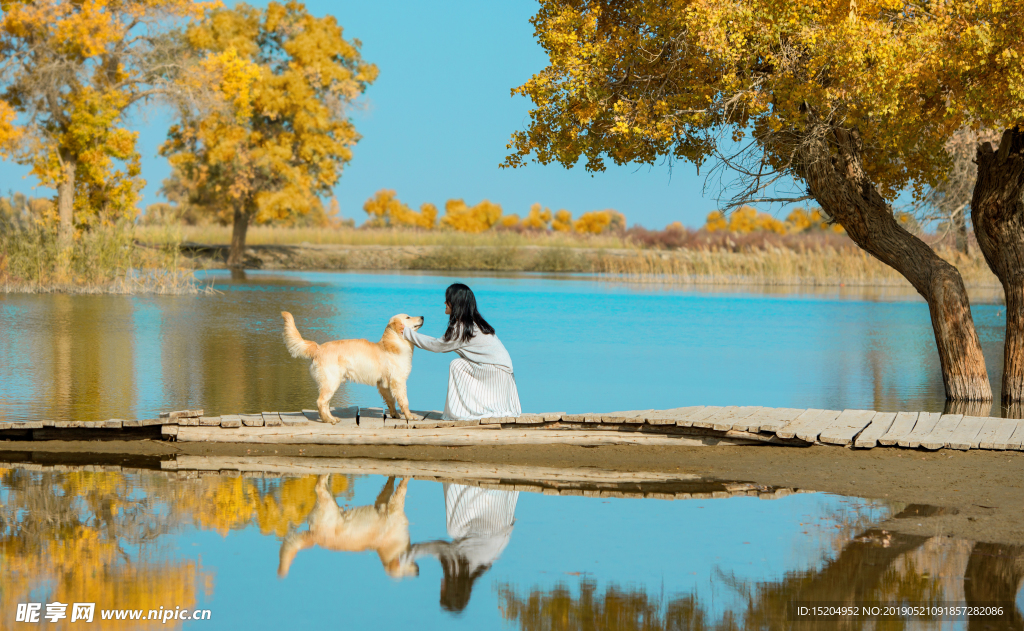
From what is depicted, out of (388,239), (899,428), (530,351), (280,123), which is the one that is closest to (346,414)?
(899,428)

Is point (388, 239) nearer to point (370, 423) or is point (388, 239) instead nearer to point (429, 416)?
point (429, 416)

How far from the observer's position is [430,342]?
8.45 meters

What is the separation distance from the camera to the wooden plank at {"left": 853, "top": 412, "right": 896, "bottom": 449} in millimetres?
8250

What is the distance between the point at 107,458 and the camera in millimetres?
8258

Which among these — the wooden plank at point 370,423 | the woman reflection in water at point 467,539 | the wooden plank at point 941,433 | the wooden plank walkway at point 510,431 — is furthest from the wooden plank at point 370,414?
the wooden plank at point 941,433

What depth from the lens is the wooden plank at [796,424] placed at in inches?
329

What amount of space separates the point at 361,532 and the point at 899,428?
4892 mm

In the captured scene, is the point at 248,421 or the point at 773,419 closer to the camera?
the point at 248,421

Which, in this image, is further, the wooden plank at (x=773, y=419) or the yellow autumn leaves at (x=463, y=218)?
the yellow autumn leaves at (x=463, y=218)

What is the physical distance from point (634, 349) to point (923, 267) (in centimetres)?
688

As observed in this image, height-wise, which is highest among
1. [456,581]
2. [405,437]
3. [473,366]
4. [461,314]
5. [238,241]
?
[238,241]

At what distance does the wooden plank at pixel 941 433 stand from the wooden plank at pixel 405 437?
137cm

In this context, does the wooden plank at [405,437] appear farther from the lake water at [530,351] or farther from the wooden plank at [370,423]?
the lake water at [530,351]

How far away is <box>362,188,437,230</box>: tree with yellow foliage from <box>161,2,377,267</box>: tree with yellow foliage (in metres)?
33.4
